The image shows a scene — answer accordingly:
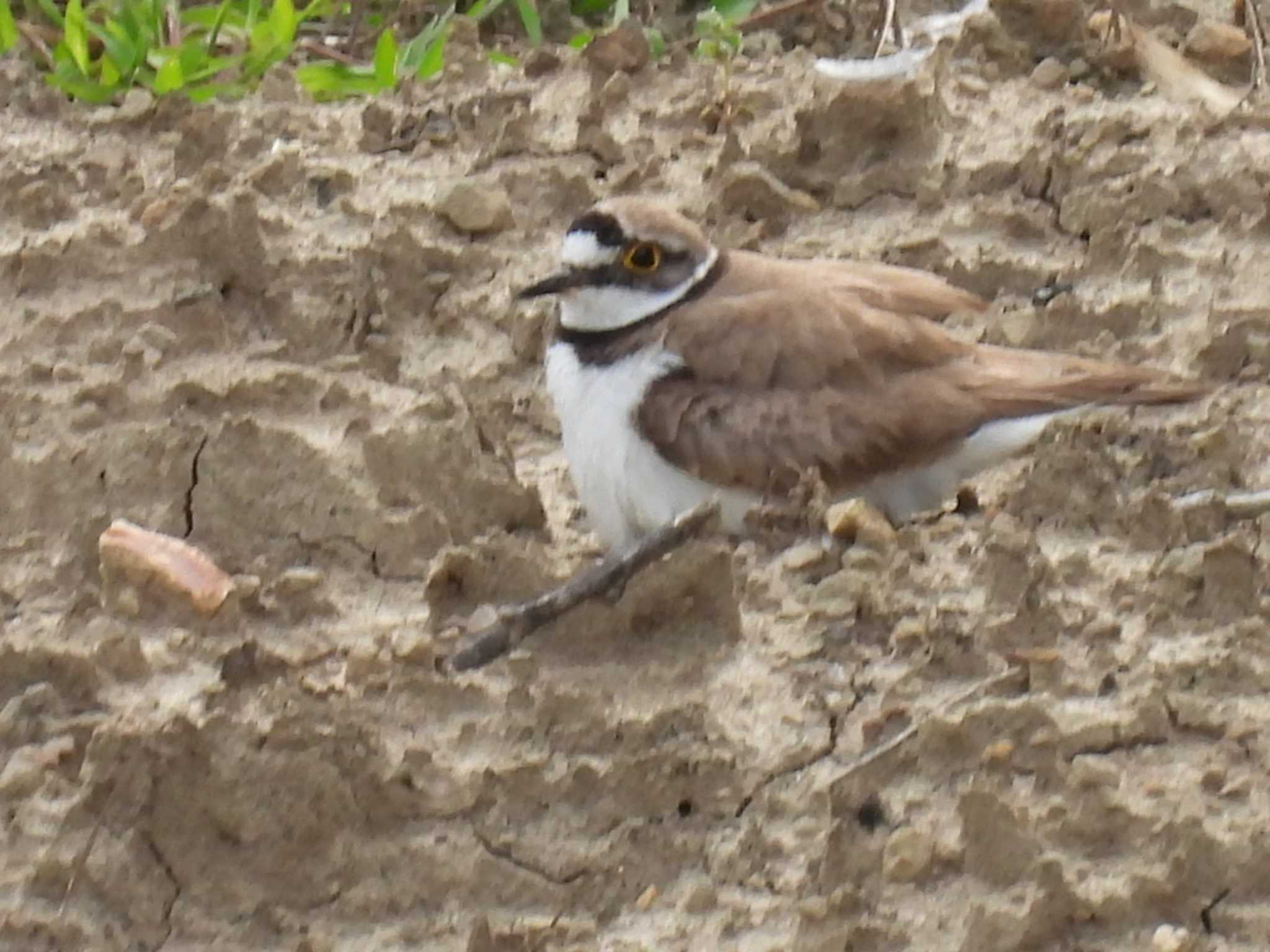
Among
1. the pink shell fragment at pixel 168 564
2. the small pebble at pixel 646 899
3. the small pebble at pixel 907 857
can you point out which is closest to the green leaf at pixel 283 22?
the pink shell fragment at pixel 168 564

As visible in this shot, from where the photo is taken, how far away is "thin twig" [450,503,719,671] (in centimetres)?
327

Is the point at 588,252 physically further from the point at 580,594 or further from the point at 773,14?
the point at 773,14

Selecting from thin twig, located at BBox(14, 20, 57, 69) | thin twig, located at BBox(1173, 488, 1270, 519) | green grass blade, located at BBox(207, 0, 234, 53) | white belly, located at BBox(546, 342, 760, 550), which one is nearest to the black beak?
white belly, located at BBox(546, 342, 760, 550)

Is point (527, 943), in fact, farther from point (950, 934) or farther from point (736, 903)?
point (950, 934)

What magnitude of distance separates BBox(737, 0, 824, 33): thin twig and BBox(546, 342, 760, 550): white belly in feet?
6.86

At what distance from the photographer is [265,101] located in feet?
17.3

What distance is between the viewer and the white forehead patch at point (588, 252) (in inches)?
161

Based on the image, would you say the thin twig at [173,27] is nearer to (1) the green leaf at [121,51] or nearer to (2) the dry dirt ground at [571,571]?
(1) the green leaf at [121,51]

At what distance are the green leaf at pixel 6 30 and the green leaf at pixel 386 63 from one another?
3.25 ft

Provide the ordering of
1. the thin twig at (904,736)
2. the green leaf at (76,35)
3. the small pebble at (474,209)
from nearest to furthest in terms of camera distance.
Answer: the thin twig at (904,736) → the small pebble at (474,209) → the green leaf at (76,35)

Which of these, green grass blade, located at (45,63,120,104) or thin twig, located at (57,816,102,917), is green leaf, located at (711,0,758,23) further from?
thin twig, located at (57,816,102,917)

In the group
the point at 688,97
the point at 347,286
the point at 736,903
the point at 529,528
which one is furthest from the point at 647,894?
the point at 688,97

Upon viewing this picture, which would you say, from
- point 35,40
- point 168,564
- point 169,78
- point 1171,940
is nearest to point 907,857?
point 1171,940

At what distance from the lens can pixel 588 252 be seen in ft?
13.4
